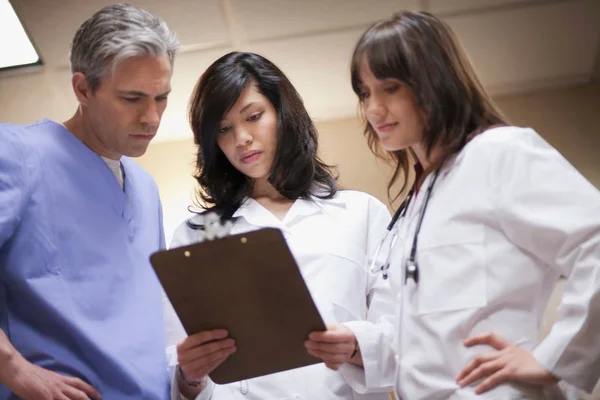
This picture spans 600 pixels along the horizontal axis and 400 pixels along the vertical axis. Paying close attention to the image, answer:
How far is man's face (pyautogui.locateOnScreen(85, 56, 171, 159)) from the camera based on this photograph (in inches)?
69.5

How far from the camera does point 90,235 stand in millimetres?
1687

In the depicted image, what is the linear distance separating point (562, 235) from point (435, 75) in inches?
14.7

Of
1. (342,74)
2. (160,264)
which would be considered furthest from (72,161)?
(342,74)

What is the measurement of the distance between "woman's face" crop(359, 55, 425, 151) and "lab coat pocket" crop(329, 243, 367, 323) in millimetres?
364

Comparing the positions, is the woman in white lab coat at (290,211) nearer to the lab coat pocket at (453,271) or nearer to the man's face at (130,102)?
the man's face at (130,102)

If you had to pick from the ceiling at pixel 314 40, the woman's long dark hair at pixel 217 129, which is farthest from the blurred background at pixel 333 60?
the woman's long dark hair at pixel 217 129

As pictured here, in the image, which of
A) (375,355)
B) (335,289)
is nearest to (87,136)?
(335,289)

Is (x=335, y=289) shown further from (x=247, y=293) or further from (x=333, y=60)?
(x=333, y=60)

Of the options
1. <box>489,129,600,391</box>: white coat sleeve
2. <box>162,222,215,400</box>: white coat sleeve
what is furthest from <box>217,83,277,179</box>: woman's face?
<box>489,129,600,391</box>: white coat sleeve

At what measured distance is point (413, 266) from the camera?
1.35 meters

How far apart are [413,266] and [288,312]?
23 cm

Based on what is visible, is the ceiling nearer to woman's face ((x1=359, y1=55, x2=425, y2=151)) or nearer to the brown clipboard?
woman's face ((x1=359, y1=55, x2=425, y2=151))

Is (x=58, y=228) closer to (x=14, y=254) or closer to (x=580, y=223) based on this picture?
(x=14, y=254)

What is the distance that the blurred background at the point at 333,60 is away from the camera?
9.30 feet
